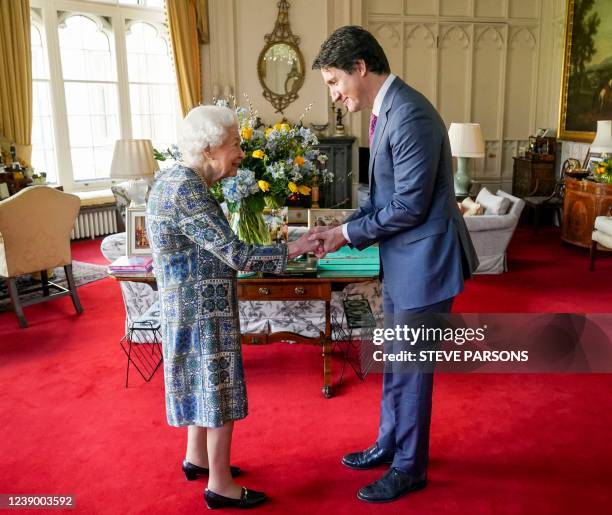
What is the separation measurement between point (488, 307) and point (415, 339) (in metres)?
3.14

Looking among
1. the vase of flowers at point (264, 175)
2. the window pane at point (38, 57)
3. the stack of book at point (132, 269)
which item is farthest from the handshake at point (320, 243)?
the window pane at point (38, 57)

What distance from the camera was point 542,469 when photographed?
2.71 m

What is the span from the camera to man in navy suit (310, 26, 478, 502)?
6.88ft

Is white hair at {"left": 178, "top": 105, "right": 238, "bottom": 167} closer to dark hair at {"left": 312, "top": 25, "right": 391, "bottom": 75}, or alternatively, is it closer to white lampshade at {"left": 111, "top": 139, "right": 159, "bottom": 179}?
dark hair at {"left": 312, "top": 25, "right": 391, "bottom": 75}

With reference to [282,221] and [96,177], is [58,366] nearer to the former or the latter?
[282,221]

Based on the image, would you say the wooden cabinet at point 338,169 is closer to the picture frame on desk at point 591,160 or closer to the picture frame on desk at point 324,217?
the picture frame on desk at point 591,160

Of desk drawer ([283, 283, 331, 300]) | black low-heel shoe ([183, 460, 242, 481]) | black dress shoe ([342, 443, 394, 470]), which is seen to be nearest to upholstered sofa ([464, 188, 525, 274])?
desk drawer ([283, 283, 331, 300])

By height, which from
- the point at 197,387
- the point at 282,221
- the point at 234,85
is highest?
the point at 234,85

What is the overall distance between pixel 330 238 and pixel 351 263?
1096mm

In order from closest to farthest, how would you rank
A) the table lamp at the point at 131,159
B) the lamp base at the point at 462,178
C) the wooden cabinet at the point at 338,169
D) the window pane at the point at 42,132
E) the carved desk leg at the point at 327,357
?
1. the carved desk leg at the point at 327,357
2. the table lamp at the point at 131,159
3. the lamp base at the point at 462,178
4. the window pane at the point at 42,132
5. the wooden cabinet at the point at 338,169

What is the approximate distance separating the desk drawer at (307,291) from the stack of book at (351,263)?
9cm

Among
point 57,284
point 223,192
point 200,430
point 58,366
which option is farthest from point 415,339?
point 57,284

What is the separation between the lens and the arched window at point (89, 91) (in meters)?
8.22

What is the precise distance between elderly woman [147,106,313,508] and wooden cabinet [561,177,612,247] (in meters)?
5.50
